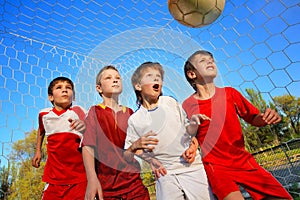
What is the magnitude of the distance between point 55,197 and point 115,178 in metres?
0.46

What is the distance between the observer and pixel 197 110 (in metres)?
1.74

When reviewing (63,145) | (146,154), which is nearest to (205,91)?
(146,154)

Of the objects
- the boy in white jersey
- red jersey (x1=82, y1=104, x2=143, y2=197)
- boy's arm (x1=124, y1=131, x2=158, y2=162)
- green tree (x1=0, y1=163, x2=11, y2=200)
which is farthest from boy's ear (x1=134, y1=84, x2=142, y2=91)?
green tree (x1=0, y1=163, x2=11, y2=200)

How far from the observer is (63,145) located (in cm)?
194

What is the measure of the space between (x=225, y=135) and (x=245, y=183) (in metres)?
0.26

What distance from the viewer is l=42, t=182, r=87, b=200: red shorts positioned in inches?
71.8

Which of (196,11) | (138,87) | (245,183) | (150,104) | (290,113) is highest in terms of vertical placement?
(196,11)

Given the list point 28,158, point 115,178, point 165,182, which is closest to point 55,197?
point 115,178

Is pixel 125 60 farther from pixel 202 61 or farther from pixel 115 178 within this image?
pixel 115 178

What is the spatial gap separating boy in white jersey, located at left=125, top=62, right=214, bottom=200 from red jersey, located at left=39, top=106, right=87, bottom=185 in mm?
440

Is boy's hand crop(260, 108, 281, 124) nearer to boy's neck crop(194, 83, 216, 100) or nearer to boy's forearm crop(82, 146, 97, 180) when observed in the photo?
boy's neck crop(194, 83, 216, 100)

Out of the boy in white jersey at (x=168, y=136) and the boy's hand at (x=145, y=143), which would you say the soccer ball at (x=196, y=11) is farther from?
the boy's hand at (x=145, y=143)

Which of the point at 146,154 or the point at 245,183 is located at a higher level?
the point at 146,154

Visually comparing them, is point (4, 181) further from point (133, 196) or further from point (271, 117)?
point (271, 117)
